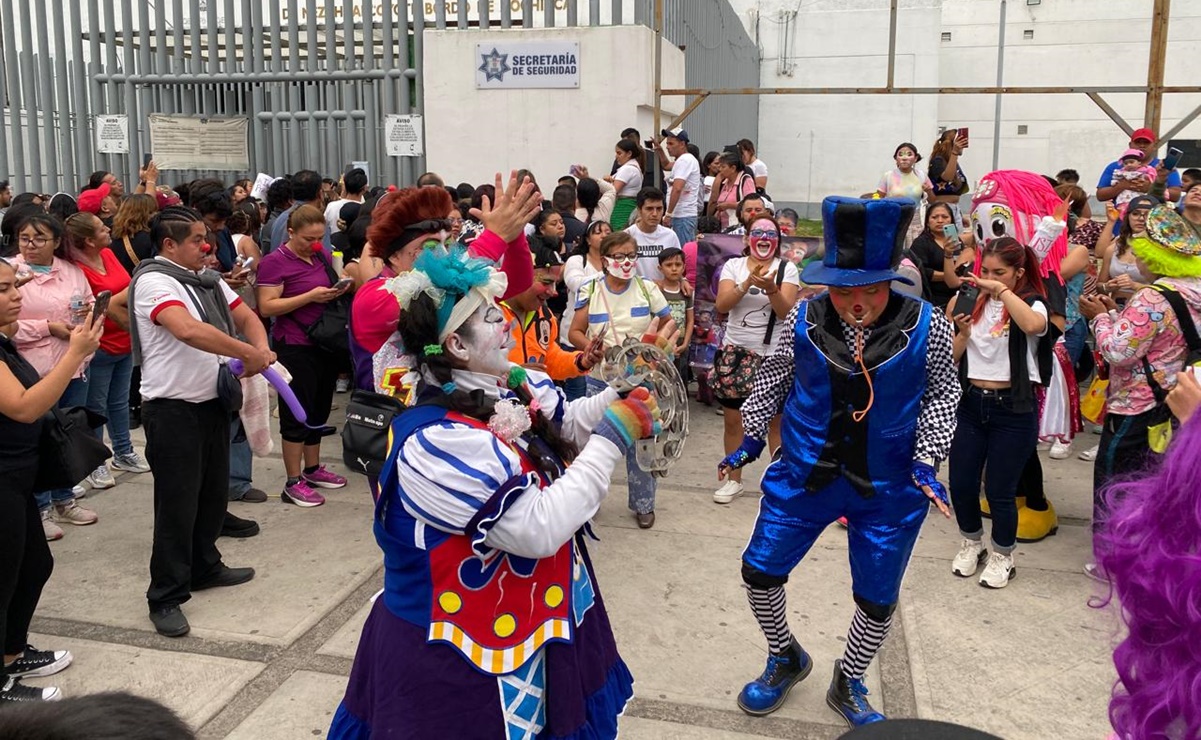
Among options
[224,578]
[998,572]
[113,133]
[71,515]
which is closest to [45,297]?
[71,515]

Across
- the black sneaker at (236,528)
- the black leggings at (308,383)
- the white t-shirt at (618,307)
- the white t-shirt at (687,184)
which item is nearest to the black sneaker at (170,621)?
the black sneaker at (236,528)

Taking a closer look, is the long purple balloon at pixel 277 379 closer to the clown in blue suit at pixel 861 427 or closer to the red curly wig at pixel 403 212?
the red curly wig at pixel 403 212

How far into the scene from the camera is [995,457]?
4867 mm

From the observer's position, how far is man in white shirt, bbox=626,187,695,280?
24.8 feet

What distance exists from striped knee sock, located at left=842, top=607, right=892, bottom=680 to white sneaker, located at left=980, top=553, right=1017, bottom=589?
1.43 metres

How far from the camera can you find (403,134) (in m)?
12.3

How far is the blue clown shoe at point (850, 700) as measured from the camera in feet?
12.0

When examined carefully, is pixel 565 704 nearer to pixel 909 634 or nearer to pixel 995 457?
pixel 909 634

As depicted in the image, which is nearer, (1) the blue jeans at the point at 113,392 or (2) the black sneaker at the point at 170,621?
(2) the black sneaker at the point at 170,621

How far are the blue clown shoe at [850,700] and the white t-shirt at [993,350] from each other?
5.89 ft

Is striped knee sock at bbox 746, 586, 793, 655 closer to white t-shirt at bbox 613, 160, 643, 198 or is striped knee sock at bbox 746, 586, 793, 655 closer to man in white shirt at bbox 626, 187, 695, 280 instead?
man in white shirt at bbox 626, 187, 695, 280

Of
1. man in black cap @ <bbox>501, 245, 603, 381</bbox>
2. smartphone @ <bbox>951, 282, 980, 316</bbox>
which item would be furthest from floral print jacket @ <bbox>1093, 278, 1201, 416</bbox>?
man in black cap @ <bbox>501, 245, 603, 381</bbox>

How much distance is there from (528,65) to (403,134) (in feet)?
6.17

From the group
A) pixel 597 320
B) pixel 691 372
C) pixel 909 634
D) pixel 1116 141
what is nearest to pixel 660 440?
pixel 909 634
